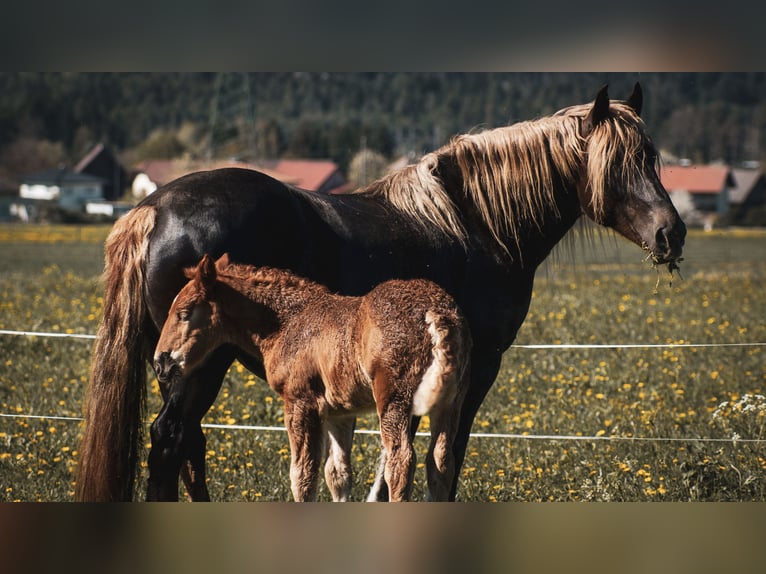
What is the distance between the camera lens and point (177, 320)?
3936mm

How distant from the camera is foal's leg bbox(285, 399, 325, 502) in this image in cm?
383

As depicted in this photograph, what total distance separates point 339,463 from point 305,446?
264 millimetres

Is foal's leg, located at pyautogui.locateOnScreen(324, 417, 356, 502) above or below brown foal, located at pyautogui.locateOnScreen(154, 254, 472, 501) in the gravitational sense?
below

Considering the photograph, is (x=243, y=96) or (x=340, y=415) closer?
(x=340, y=415)

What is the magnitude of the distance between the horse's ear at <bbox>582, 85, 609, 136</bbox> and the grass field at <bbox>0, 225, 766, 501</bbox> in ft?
2.79

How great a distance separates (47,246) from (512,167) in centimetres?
2307

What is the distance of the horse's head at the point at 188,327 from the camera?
12.9ft

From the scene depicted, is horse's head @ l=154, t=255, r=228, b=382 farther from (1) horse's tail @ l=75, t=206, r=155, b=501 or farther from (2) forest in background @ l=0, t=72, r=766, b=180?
(2) forest in background @ l=0, t=72, r=766, b=180

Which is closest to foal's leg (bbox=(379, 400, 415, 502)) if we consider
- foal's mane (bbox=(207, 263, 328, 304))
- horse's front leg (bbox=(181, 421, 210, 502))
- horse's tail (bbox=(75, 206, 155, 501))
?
foal's mane (bbox=(207, 263, 328, 304))

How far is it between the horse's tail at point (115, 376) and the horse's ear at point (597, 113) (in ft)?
7.29

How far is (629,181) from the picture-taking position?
4648 mm

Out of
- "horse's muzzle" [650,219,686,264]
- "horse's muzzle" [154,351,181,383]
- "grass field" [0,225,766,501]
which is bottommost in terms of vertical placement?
"grass field" [0,225,766,501]
